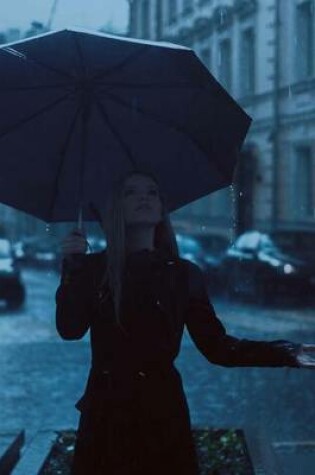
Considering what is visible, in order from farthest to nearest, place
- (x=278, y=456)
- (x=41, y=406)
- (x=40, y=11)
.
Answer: (x=40, y=11) < (x=41, y=406) < (x=278, y=456)

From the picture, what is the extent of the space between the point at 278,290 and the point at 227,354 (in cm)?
1643

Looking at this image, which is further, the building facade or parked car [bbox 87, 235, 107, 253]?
the building facade

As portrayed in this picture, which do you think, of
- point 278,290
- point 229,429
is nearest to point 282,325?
point 278,290

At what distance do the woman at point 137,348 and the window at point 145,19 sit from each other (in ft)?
63.5

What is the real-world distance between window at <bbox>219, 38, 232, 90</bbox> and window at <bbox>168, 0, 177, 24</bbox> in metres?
2.15

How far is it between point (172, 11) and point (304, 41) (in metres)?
3.78

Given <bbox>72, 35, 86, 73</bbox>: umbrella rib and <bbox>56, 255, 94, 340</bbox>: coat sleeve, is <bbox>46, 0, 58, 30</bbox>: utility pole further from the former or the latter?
<bbox>56, 255, 94, 340</bbox>: coat sleeve

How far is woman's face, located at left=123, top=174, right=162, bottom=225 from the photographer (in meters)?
3.13

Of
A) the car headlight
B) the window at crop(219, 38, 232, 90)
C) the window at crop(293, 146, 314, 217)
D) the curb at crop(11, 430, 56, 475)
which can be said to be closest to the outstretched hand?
the curb at crop(11, 430, 56, 475)

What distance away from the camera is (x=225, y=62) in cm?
3075

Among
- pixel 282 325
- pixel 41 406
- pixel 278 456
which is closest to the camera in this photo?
pixel 278 456

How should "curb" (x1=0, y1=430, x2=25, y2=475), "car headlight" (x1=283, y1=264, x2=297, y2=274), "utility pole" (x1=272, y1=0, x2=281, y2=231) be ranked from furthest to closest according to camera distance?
"utility pole" (x1=272, y1=0, x2=281, y2=231) < "car headlight" (x1=283, y1=264, x2=297, y2=274) < "curb" (x1=0, y1=430, x2=25, y2=475)

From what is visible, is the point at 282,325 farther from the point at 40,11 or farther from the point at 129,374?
the point at 129,374

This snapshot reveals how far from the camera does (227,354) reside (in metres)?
3.02
